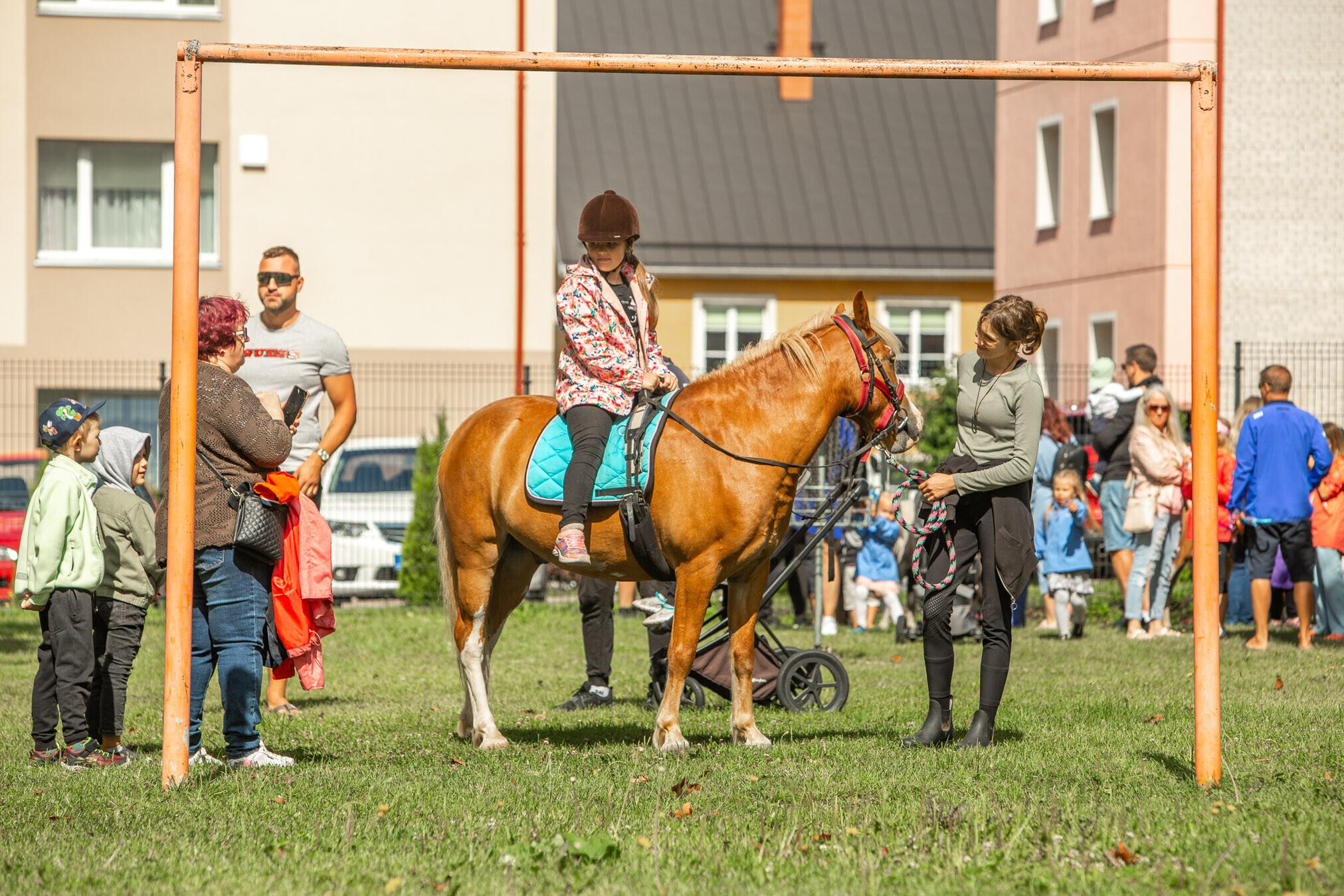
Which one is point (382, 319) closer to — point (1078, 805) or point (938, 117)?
point (938, 117)

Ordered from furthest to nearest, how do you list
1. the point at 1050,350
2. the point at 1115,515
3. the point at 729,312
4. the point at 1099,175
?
1. the point at 729,312
2. the point at 1050,350
3. the point at 1099,175
4. the point at 1115,515

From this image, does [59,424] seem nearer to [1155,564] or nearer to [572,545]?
[572,545]

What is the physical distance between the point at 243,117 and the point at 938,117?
16005 millimetres

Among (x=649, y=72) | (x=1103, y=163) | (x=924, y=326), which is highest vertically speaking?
(x=1103, y=163)

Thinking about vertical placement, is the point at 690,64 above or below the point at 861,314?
above

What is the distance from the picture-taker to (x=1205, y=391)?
6.53 metres

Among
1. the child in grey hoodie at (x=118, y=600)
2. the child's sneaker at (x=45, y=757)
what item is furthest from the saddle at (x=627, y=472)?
the child's sneaker at (x=45, y=757)

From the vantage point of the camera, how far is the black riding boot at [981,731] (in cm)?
747

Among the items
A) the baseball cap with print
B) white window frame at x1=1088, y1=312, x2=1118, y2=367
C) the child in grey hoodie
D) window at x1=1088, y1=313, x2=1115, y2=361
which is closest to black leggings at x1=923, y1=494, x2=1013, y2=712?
the child in grey hoodie

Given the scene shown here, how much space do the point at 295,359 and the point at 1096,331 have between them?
21207mm

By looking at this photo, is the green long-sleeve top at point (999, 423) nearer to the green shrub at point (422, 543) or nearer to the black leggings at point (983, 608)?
the black leggings at point (983, 608)

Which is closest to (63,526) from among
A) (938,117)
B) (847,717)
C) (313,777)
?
(313,777)

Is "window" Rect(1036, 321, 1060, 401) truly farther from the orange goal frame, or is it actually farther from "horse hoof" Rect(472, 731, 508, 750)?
the orange goal frame

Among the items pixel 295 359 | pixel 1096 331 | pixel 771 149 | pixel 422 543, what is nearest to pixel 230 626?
pixel 295 359
